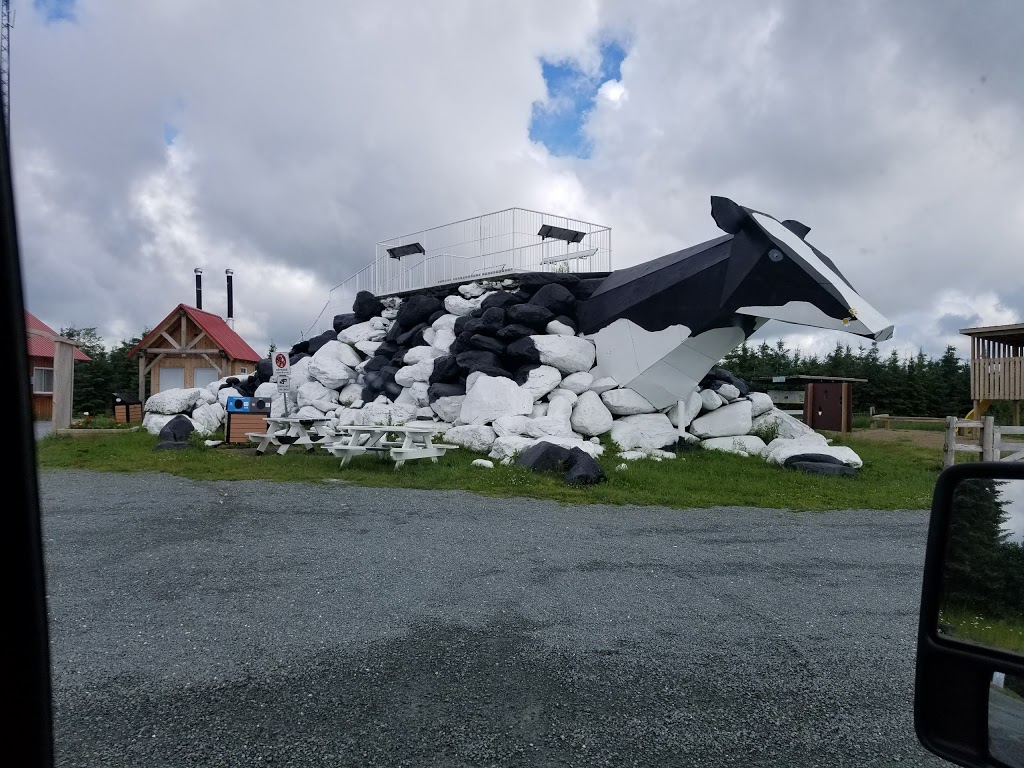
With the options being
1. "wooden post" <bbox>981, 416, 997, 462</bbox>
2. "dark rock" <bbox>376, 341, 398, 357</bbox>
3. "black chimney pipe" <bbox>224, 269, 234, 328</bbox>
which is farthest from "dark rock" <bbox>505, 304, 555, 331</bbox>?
"black chimney pipe" <bbox>224, 269, 234, 328</bbox>

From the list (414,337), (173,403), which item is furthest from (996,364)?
(173,403)

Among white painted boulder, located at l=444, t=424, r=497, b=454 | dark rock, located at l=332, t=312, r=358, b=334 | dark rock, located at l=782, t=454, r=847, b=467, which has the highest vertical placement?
dark rock, located at l=332, t=312, r=358, b=334

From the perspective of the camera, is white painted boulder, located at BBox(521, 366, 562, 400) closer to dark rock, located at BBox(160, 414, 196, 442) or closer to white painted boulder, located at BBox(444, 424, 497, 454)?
white painted boulder, located at BBox(444, 424, 497, 454)

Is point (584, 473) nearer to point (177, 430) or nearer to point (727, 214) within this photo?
point (727, 214)

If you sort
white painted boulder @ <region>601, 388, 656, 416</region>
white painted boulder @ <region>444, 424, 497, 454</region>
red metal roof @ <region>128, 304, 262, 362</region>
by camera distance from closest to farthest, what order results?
white painted boulder @ <region>444, 424, 497, 454</region> → white painted boulder @ <region>601, 388, 656, 416</region> → red metal roof @ <region>128, 304, 262, 362</region>

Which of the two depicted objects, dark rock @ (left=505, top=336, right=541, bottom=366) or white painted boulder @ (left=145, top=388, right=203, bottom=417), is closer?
dark rock @ (left=505, top=336, right=541, bottom=366)

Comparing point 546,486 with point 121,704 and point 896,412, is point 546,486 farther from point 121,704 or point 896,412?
point 896,412

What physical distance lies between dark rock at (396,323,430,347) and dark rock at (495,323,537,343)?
8.06ft

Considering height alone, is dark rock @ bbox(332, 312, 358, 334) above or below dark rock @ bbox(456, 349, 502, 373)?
above

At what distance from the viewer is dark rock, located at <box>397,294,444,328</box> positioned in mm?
14500

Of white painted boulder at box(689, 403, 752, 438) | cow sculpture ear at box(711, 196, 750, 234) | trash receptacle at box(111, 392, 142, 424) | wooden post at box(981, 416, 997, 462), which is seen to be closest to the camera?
wooden post at box(981, 416, 997, 462)

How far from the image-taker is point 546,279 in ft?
43.4

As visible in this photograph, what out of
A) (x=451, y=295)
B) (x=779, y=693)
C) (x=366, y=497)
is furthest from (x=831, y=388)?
(x=779, y=693)

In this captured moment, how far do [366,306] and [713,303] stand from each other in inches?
355
